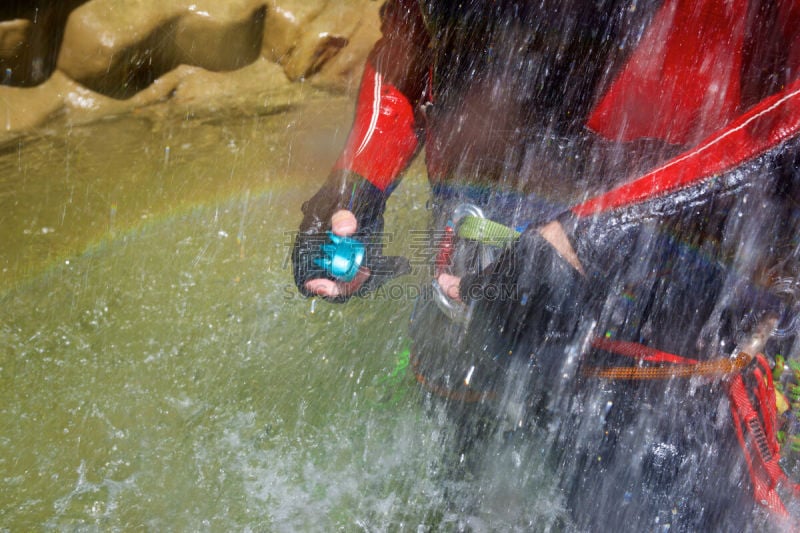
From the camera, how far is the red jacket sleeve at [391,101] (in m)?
2.36

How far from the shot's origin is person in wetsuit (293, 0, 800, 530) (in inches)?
66.3

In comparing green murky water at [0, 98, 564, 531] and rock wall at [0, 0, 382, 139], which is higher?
rock wall at [0, 0, 382, 139]

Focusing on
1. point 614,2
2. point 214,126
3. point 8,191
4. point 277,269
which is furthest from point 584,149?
point 8,191

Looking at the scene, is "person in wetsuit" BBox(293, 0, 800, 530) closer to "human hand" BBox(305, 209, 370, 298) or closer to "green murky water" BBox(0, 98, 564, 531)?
"human hand" BBox(305, 209, 370, 298)

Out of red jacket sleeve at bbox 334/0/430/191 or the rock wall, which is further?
the rock wall

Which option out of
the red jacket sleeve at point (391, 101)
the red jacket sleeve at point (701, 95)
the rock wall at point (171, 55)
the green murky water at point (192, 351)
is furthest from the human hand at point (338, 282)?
the rock wall at point (171, 55)

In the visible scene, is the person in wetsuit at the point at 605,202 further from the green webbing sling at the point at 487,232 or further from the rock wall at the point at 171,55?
the rock wall at the point at 171,55

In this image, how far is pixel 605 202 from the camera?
5.63 ft

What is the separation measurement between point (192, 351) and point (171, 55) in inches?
90.5

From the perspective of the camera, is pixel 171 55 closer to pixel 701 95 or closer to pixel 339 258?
pixel 339 258

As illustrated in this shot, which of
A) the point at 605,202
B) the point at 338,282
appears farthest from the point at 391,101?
the point at 605,202

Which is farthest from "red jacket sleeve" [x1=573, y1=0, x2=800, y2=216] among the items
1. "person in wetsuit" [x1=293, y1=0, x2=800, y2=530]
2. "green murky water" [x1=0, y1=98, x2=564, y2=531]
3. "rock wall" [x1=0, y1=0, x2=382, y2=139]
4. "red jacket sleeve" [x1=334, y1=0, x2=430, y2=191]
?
"rock wall" [x1=0, y1=0, x2=382, y2=139]

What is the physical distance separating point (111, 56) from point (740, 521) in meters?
4.31

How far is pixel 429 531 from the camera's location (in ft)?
8.18
